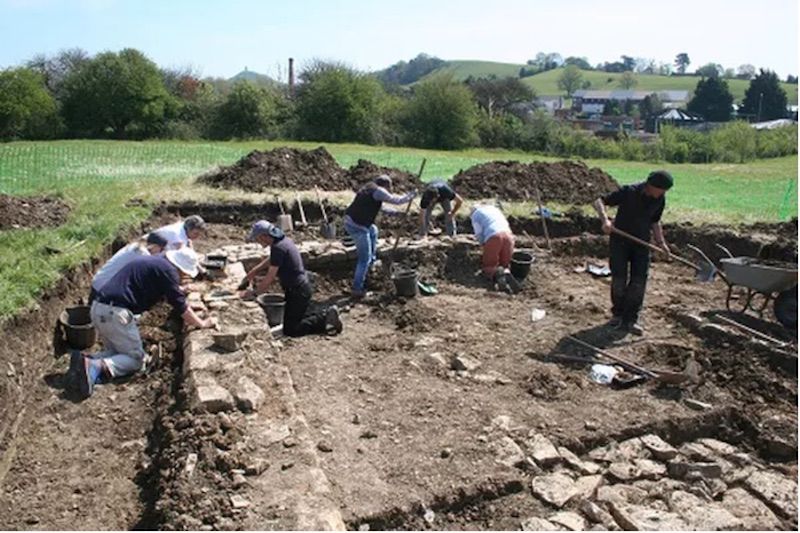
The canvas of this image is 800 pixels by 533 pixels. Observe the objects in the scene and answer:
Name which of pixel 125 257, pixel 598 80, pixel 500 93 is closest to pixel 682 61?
pixel 598 80

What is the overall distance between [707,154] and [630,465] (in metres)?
40.5

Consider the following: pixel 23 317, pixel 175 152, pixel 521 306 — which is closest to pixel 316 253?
pixel 521 306

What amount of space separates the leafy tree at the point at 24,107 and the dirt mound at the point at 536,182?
2823cm

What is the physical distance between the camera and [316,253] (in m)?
10.0

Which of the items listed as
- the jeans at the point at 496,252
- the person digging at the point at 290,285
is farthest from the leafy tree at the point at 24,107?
the person digging at the point at 290,285

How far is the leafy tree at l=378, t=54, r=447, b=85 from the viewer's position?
148825 millimetres

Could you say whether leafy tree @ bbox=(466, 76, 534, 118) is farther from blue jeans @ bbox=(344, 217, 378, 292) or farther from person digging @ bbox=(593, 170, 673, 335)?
person digging @ bbox=(593, 170, 673, 335)

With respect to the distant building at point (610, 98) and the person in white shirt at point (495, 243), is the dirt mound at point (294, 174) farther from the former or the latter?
the distant building at point (610, 98)

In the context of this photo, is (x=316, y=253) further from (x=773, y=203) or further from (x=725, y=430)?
(x=773, y=203)

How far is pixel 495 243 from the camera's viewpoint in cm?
955

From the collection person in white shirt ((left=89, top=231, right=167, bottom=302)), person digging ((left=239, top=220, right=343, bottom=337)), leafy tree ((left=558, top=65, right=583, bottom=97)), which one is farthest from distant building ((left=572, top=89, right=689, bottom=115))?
person in white shirt ((left=89, top=231, right=167, bottom=302))

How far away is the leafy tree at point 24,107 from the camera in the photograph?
3503cm

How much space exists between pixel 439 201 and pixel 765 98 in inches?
2848

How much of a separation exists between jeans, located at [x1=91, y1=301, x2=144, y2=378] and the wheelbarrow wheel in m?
6.84
